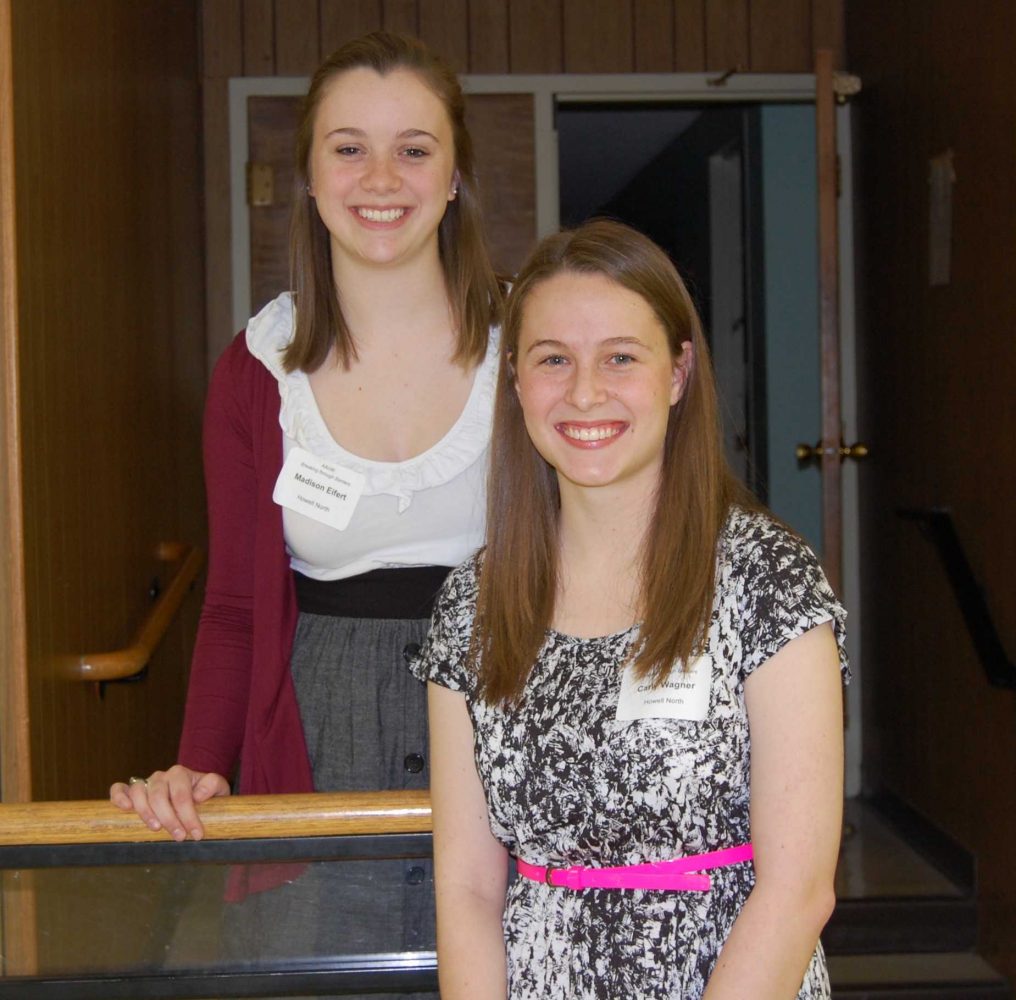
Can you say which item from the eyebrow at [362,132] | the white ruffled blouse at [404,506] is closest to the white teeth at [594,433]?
the white ruffled blouse at [404,506]

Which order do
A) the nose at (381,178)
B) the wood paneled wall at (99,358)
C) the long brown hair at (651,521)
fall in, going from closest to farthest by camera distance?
the long brown hair at (651,521) → the nose at (381,178) → the wood paneled wall at (99,358)

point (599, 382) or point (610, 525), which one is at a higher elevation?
point (599, 382)

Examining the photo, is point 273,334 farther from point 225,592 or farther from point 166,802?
point 166,802

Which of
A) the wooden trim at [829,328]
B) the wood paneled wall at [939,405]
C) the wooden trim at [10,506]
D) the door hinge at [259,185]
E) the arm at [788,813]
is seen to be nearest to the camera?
the arm at [788,813]

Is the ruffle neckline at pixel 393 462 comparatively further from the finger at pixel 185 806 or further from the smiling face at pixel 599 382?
the finger at pixel 185 806

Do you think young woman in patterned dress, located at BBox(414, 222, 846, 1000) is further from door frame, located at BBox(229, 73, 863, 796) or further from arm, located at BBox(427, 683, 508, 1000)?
door frame, located at BBox(229, 73, 863, 796)

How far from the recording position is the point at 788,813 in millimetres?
1334

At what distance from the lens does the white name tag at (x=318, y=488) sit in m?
1.84

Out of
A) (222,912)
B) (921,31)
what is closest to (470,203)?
(222,912)

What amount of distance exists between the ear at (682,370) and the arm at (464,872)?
16.8 inches

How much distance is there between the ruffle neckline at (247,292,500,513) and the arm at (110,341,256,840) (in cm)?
5

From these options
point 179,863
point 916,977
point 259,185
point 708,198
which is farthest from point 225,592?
point 708,198

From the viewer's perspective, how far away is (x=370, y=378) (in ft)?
6.38

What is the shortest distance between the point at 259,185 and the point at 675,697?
12.2 ft
